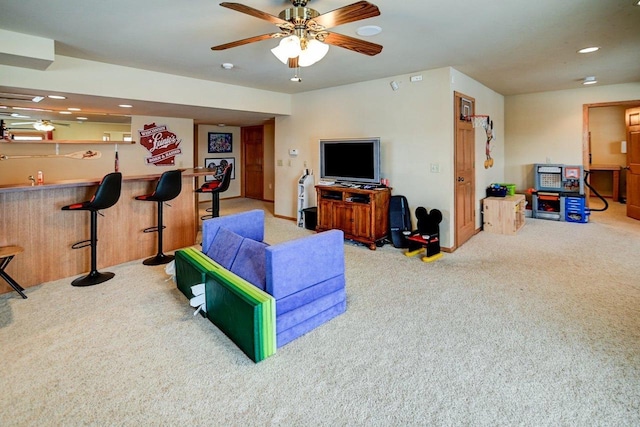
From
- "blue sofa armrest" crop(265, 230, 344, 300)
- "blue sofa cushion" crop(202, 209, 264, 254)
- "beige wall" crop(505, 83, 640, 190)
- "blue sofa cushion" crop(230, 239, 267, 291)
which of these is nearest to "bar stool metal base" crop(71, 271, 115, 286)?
"blue sofa cushion" crop(202, 209, 264, 254)

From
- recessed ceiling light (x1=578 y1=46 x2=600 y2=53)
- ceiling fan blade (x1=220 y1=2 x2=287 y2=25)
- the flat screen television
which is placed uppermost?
recessed ceiling light (x1=578 y1=46 x2=600 y2=53)

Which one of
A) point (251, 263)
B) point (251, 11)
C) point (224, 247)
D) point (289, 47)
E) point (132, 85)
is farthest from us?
point (132, 85)

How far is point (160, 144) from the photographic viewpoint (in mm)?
7340

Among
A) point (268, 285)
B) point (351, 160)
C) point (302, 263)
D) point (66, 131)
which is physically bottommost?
point (268, 285)

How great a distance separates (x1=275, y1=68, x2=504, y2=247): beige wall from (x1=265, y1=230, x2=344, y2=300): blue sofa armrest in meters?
2.50

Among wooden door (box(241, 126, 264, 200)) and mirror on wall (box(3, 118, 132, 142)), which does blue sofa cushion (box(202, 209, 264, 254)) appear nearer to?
mirror on wall (box(3, 118, 132, 142))

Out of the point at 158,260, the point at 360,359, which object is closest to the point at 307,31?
the point at 360,359

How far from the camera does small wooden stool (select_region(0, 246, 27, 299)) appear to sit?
9.83 feet

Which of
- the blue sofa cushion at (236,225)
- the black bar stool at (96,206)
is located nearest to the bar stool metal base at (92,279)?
the black bar stool at (96,206)

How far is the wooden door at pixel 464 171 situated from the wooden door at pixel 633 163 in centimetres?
335

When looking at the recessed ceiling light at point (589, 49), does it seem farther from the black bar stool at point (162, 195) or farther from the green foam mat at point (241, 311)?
the black bar stool at point (162, 195)

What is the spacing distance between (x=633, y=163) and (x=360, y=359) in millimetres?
7157

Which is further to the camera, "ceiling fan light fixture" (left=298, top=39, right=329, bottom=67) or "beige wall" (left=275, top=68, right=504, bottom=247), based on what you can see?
"beige wall" (left=275, top=68, right=504, bottom=247)

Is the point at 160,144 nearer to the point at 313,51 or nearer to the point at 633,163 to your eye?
the point at 313,51
